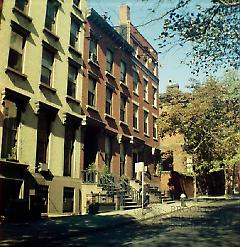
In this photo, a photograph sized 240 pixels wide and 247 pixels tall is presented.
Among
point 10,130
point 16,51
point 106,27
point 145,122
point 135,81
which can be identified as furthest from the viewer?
point 145,122

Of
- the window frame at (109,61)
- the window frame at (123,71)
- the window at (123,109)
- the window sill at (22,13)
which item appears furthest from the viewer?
the window frame at (123,71)

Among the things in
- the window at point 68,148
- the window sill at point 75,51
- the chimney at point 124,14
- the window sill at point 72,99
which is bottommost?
the window at point 68,148

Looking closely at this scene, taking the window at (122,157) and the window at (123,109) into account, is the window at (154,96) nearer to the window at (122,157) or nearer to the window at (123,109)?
the window at (123,109)

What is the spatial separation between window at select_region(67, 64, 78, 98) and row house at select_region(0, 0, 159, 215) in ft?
0.19

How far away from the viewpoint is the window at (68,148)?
20.0m

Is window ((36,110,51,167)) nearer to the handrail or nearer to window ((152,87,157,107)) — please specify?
the handrail

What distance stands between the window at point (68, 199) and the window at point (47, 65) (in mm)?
5748

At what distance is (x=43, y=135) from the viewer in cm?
1816

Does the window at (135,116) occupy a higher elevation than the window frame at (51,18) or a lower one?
lower

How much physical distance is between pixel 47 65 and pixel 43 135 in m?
3.71

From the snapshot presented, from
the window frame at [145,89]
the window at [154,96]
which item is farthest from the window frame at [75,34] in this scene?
the window at [154,96]

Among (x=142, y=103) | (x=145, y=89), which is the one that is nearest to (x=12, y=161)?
(x=142, y=103)

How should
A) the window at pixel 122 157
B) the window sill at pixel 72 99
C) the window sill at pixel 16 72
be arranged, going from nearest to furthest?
the window sill at pixel 16 72 → the window sill at pixel 72 99 → the window at pixel 122 157

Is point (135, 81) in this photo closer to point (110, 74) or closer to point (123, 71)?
point (123, 71)
